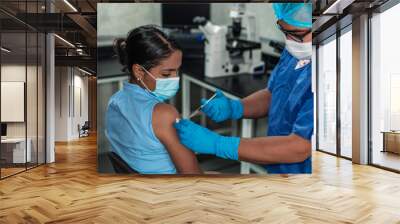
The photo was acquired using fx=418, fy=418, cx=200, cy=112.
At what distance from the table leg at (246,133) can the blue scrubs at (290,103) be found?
25 cm

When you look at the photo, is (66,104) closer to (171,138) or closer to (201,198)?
(171,138)

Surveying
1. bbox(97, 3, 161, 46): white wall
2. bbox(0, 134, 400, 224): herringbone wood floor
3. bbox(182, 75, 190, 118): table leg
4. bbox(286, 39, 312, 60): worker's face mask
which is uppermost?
bbox(97, 3, 161, 46): white wall

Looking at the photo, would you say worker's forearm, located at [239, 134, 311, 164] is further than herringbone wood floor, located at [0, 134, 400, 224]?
Yes

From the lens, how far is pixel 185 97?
574cm

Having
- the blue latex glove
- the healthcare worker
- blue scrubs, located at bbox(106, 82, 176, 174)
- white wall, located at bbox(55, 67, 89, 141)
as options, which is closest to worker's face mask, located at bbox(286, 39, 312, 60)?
the healthcare worker

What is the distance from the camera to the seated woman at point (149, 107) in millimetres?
5637

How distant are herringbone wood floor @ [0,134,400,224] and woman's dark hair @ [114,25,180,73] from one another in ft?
5.49

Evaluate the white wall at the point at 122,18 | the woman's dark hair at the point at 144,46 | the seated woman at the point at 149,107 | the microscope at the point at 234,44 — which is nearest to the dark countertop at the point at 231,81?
the microscope at the point at 234,44

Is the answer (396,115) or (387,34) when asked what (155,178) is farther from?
(387,34)

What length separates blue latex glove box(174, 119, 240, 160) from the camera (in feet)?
18.6

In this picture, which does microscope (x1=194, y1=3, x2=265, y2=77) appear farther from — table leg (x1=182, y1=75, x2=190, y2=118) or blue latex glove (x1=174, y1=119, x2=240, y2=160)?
blue latex glove (x1=174, y1=119, x2=240, y2=160)

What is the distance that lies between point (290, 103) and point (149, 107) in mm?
1905

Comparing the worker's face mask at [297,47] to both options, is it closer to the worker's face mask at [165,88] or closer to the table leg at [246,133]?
the table leg at [246,133]

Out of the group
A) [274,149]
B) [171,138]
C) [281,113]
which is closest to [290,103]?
[281,113]
